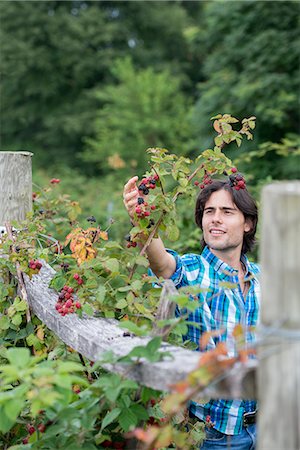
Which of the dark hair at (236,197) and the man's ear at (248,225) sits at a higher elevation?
the dark hair at (236,197)

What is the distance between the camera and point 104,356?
6.63 ft

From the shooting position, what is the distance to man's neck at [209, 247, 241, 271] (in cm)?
302

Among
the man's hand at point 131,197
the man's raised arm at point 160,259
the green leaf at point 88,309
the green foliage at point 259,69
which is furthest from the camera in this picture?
the green foliage at point 259,69

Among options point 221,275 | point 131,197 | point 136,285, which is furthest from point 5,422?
point 221,275

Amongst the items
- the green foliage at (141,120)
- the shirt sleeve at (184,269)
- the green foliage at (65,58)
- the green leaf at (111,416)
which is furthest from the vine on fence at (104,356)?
the green foliage at (65,58)

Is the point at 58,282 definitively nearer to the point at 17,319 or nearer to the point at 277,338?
the point at 17,319

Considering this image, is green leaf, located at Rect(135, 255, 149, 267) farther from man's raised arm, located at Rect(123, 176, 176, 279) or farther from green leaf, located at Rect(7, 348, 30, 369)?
green leaf, located at Rect(7, 348, 30, 369)

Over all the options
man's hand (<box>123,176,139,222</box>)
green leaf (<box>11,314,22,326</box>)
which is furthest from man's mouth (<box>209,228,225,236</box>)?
green leaf (<box>11,314,22,326</box>)

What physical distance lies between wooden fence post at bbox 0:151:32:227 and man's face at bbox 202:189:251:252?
104 cm

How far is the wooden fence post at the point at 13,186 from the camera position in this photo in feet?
12.0

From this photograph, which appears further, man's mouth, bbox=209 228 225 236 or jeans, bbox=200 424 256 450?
man's mouth, bbox=209 228 225 236

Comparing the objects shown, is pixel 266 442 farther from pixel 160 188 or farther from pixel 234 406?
pixel 160 188

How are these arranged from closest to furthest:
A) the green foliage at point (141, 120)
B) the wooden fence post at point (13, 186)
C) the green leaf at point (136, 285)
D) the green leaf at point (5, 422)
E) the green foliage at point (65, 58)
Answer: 1. the green leaf at point (5, 422)
2. the green leaf at point (136, 285)
3. the wooden fence post at point (13, 186)
4. the green foliage at point (141, 120)
5. the green foliage at point (65, 58)

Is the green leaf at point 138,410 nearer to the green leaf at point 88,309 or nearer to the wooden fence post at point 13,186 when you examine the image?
the green leaf at point 88,309
